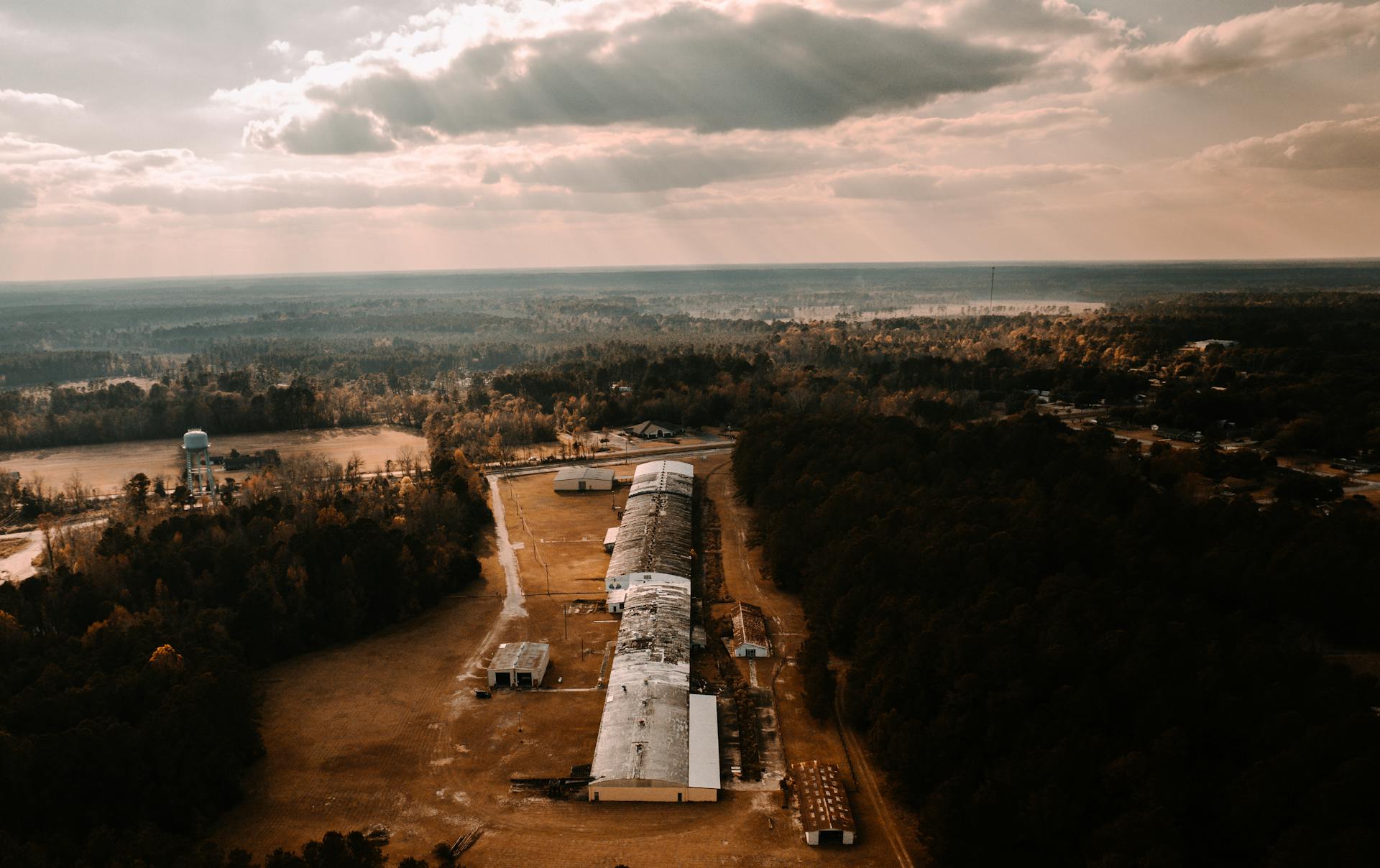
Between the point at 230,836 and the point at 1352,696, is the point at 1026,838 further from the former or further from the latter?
the point at 230,836

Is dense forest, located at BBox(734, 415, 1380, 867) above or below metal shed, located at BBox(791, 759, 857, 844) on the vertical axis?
above

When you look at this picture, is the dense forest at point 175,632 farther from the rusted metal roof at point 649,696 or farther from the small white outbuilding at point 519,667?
the rusted metal roof at point 649,696

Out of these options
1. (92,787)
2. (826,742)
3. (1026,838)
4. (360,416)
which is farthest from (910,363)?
(92,787)

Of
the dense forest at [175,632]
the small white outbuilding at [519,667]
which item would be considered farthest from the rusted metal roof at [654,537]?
the dense forest at [175,632]

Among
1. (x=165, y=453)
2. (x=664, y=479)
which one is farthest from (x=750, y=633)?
(x=165, y=453)

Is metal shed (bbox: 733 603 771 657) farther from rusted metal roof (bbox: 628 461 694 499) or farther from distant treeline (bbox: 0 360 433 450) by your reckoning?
distant treeline (bbox: 0 360 433 450)

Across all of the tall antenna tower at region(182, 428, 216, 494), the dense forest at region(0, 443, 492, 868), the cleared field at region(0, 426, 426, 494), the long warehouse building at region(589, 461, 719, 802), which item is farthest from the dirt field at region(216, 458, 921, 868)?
the cleared field at region(0, 426, 426, 494)

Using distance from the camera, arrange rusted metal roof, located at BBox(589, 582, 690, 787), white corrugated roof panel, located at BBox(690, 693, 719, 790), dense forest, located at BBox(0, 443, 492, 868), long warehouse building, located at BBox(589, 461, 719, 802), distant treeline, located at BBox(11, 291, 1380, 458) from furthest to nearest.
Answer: distant treeline, located at BBox(11, 291, 1380, 458), rusted metal roof, located at BBox(589, 582, 690, 787), white corrugated roof panel, located at BBox(690, 693, 719, 790), long warehouse building, located at BBox(589, 461, 719, 802), dense forest, located at BBox(0, 443, 492, 868)
